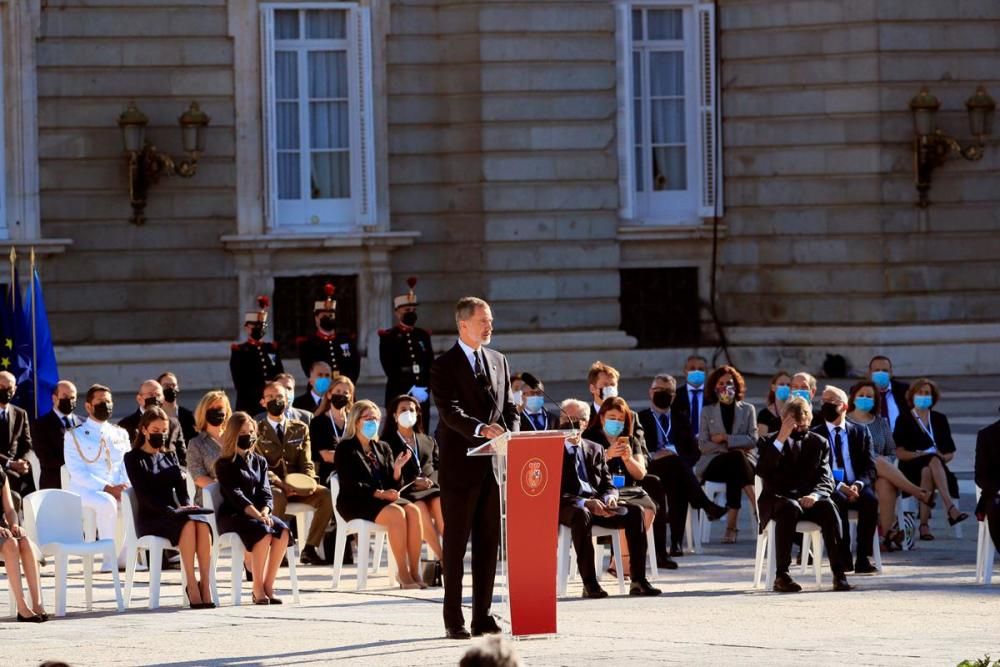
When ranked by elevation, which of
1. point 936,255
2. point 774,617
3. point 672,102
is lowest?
point 774,617

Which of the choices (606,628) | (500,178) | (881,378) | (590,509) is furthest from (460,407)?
(500,178)

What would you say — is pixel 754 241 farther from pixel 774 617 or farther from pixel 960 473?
pixel 774 617

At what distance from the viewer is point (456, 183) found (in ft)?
77.5

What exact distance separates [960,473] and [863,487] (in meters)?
4.29

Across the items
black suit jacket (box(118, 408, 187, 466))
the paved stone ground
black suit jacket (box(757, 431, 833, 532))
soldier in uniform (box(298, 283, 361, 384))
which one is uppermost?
soldier in uniform (box(298, 283, 361, 384))

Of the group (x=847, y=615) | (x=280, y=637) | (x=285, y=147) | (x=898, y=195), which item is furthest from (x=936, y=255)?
(x=280, y=637)

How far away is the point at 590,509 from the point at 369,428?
1537 mm

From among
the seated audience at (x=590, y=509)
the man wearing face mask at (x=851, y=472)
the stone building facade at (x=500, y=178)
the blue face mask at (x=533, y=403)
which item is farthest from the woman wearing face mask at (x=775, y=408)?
the stone building facade at (x=500, y=178)

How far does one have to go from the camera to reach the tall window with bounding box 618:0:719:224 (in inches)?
949

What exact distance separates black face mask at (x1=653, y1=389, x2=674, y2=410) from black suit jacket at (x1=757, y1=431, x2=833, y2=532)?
183cm

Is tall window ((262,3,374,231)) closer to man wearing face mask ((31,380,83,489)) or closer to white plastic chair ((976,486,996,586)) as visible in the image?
man wearing face mask ((31,380,83,489))

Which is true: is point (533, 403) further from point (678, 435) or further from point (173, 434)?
point (173, 434)

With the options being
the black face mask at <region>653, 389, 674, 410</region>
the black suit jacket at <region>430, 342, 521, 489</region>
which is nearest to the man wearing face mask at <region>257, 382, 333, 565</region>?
the black face mask at <region>653, 389, 674, 410</region>

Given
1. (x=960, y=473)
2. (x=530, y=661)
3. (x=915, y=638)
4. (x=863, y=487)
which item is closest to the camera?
(x=530, y=661)
